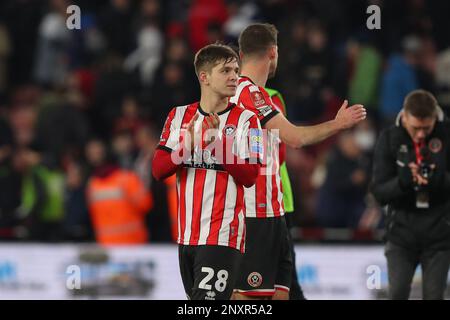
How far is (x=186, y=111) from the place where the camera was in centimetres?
743

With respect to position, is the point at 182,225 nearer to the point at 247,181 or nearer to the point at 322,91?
the point at 247,181

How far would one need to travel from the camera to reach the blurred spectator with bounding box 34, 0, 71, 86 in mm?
17453

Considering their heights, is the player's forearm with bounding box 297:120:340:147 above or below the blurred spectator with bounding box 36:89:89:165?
above

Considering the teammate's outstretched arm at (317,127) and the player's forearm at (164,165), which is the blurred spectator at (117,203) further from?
the player's forearm at (164,165)

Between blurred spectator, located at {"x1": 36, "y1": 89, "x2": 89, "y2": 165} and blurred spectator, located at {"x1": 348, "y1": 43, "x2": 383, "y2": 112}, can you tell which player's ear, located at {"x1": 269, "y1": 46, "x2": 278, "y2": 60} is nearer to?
blurred spectator, located at {"x1": 348, "y1": 43, "x2": 383, "y2": 112}

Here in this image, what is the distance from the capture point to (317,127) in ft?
25.1

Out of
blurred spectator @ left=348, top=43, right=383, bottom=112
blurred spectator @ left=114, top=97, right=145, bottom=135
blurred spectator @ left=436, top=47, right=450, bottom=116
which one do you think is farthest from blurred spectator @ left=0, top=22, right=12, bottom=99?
blurred spectator @ left=436, top=47, right=450, bottom=116

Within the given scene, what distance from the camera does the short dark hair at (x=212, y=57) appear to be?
23.9 feet

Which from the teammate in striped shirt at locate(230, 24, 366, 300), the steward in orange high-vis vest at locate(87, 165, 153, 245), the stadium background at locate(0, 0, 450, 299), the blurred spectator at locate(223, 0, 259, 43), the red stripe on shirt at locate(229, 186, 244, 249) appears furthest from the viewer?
the blurred spectator at locate(223, 0, 259, 43)

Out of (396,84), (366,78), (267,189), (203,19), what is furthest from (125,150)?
(267,189)

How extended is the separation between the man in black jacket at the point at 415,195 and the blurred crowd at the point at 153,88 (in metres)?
4.94

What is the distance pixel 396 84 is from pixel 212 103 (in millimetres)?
8262

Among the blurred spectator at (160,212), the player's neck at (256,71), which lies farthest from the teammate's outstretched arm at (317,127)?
the blurred spectator at (160,212)
